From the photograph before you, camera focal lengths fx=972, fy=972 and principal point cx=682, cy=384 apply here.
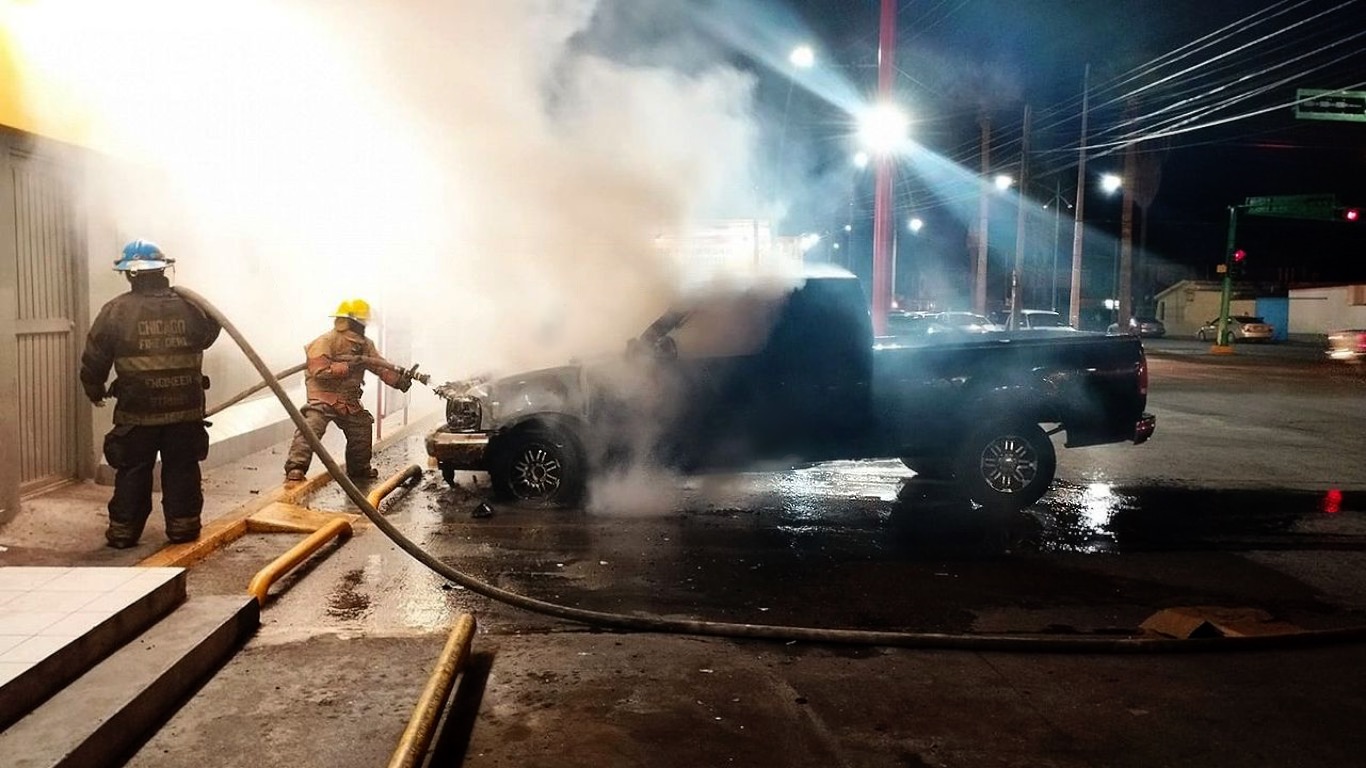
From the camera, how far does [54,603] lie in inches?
158

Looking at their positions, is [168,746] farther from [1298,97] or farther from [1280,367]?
[1280,367]

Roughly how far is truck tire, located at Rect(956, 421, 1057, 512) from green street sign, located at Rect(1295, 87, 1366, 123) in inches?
667

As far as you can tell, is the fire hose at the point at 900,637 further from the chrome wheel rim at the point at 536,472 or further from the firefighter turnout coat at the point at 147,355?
the chrome wheel rim at the point at 536,472

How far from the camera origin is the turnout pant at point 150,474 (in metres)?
5.47

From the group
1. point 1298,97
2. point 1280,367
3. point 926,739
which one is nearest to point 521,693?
point 926,739

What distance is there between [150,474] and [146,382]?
57 cm

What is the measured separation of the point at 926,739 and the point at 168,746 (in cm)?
273

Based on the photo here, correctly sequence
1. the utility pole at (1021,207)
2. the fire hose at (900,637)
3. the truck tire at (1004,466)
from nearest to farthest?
the fire hose at (900,637) → the truck tire at (1004,466) → the utility pole at (1021,207)

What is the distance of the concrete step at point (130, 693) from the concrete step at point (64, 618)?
0.05m

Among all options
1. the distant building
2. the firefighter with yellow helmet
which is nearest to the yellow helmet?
the firefighter with yellow helmet

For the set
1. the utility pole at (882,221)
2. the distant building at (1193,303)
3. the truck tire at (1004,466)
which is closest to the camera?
the truck tire at (1004,466)

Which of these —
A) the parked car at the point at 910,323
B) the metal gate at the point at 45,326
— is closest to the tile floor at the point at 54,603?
the metal gate at the point at 45,326

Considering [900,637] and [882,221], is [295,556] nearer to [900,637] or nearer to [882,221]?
[900,637]

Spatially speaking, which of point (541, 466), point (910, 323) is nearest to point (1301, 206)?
point (910, 323)
